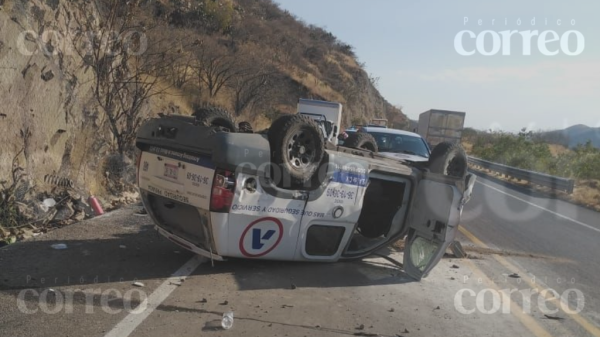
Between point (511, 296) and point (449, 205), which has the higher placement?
point (449, 205)

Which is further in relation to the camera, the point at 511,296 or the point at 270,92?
the point at 270,92

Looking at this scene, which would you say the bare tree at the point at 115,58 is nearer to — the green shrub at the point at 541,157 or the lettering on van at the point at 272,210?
the lettering on van at the point at 272,210

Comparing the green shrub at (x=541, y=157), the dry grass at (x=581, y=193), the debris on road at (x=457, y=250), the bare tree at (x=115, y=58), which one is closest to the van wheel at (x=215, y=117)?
the debris on road at (x=457, y=250)

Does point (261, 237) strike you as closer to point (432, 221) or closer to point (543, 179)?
point (432, 221)

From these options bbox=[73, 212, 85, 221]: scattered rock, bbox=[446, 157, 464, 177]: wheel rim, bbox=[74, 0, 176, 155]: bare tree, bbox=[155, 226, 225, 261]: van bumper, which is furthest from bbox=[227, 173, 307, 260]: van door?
bbox=[74, 0, 176, 155]: bare tree

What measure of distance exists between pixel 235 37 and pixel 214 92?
37.4ft

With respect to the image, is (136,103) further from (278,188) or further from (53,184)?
(278,188)

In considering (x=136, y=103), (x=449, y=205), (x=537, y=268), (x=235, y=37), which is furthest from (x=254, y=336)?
(x=235, y=37)

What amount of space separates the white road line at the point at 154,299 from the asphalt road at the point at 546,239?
3.72 m

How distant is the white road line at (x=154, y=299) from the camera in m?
4.03

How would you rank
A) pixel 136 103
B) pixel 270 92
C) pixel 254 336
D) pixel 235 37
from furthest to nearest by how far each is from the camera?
pixel 235 37 → pixel 270 92 → pixel 136 103 → pixel 254 336

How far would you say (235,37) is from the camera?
37.3 meters

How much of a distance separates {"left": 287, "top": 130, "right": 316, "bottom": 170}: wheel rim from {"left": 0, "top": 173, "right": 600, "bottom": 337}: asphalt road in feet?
4.14

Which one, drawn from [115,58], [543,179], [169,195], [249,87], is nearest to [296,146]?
[169,195]
